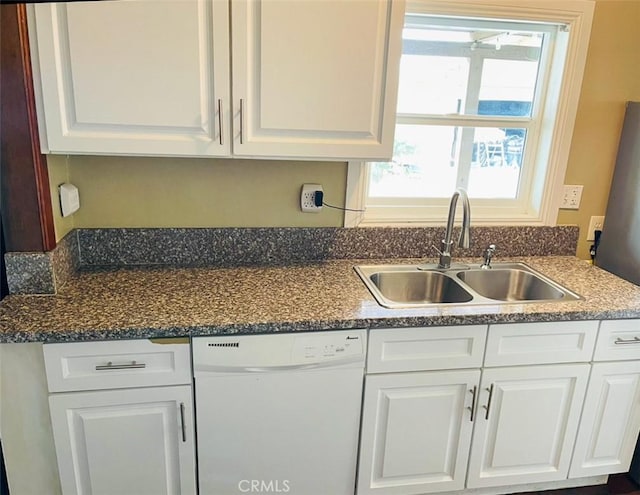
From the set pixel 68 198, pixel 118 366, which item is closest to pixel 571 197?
pixel 118 366

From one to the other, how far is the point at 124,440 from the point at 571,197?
2.05 m

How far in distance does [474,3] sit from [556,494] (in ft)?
6.53

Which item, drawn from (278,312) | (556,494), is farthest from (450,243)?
(556,494)

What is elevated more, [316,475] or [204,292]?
[204,292]

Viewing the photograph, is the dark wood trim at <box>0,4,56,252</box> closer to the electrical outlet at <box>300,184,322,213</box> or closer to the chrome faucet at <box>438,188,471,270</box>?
the electrical outlet at <box>300,184,322,213</box>

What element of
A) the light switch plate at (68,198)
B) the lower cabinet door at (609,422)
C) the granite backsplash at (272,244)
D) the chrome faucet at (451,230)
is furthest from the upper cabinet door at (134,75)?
the lower cabinet door at (609,422)

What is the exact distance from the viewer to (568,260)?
2154 millimetres

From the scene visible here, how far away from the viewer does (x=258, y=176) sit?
75.4 inches

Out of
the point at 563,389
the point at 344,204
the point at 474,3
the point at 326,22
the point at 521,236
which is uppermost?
the point at 474,3

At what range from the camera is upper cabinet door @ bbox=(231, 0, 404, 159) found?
1.48m

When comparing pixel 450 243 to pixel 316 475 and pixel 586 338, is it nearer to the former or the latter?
pixel 586 338

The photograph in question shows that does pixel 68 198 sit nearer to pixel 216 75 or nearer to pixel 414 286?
pixel 216 75

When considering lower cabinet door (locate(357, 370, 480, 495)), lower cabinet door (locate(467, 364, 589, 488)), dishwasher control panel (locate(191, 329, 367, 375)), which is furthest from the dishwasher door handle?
lower cabinet door (locate(467, 364, 589, 488))

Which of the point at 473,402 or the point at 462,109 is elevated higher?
the point at 462,109
